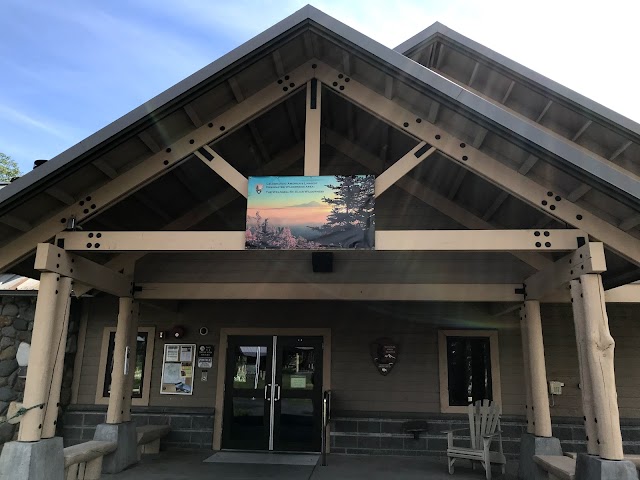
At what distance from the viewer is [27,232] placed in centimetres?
534

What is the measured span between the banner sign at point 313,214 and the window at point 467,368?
398 centimetres

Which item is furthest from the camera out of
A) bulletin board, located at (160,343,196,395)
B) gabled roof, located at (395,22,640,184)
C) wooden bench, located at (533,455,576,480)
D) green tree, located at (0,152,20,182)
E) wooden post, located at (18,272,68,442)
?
green tree, located at (0,152,20,182)

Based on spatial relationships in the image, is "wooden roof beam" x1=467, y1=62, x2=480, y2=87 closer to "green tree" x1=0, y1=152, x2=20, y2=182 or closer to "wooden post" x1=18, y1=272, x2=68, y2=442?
"wooden post" x1=18, y1=272, x2=68, y2=442

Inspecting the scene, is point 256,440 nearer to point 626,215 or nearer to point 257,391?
point 257,391

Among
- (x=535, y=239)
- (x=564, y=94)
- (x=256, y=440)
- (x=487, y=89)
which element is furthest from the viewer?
(x=487, y=89)

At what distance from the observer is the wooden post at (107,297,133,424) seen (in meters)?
6.96

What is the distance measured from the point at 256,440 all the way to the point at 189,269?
309cm

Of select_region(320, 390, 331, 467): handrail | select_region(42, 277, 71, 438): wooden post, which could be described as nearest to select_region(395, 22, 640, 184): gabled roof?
select_region(320, 390, 331, 467): handrail

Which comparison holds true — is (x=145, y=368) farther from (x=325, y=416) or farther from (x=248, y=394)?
(x=325, y=416)

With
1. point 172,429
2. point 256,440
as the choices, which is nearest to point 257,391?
point 256,440

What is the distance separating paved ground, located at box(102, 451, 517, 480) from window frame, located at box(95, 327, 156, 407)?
3.91ft

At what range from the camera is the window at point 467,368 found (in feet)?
26.6

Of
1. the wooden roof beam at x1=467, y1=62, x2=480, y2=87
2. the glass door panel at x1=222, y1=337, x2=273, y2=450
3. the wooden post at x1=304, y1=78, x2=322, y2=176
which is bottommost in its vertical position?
the glass door panel at x1=222, y1=337, x2=273, y2=450

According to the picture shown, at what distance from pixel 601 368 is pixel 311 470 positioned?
4.15 meters
